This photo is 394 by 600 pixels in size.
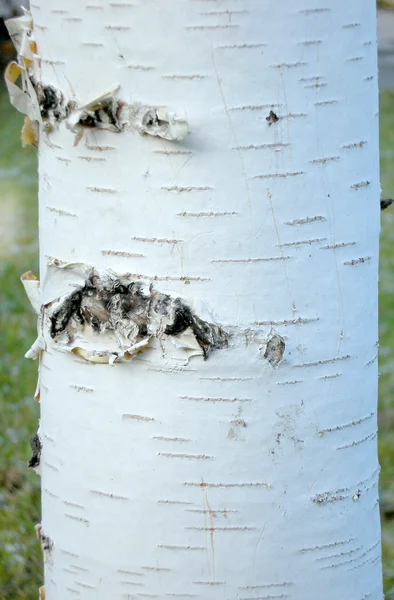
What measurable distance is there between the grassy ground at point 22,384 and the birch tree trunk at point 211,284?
3.56 feet

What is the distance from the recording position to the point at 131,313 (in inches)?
56.9

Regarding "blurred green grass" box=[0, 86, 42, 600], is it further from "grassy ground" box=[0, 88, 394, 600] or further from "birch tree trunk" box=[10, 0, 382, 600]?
"birch tree trunk" box=[10, 0, 382, 600]

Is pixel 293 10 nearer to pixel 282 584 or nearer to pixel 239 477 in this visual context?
pixel 239 477

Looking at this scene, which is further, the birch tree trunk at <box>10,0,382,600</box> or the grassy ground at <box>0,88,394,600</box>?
the grassy ground at <box>0,88,394,600</box>

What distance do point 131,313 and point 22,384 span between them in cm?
241

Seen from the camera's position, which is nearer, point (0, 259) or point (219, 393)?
point (219, 393)

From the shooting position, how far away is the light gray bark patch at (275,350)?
1.43 meters

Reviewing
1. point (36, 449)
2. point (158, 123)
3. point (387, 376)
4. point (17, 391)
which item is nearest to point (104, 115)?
point (158, 123)

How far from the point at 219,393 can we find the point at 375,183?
0.45m

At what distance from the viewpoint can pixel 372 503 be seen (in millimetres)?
1629

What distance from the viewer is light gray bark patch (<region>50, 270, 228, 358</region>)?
4.64 ft

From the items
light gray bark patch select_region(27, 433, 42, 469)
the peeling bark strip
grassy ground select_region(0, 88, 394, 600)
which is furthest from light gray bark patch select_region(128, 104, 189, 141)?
grassy ground select_region(0, 88, 394, 600)

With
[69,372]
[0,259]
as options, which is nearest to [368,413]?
[69,372]

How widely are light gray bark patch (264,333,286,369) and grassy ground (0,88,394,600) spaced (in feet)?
4.33
